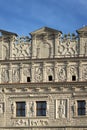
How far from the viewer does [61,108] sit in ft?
104

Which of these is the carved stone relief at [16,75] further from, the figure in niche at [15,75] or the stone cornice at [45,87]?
the stone cornice at [45,87]

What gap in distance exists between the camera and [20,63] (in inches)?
1297

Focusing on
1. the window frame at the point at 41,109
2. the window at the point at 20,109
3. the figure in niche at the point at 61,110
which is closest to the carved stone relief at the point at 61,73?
the figure in niche at the point at 61,110

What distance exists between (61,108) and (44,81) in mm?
1928

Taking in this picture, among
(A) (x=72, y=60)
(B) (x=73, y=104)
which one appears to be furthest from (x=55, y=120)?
(A) (x=72, y=60)

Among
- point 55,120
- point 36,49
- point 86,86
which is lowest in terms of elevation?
point 55,120

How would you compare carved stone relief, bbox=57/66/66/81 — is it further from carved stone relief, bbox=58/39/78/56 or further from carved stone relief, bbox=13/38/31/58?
carved stone relief, bbox=13/38/31/58

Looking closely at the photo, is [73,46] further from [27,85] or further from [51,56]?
[27,85]

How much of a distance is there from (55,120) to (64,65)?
3308mm

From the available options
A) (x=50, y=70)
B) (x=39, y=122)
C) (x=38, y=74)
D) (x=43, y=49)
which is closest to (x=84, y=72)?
(x=50, y=70)

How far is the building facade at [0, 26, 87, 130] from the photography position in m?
31.7

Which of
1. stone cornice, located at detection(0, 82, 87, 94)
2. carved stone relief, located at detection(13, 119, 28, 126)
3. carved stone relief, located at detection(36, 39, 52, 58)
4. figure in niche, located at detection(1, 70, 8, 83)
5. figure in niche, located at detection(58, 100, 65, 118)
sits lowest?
carved stone relief, located at detection(13, 119, 28, 126)

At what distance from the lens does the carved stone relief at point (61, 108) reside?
31.7 metres

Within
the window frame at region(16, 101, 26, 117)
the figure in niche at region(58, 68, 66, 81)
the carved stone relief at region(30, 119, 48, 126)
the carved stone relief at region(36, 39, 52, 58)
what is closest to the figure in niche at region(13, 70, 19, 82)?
the window frame at region(16, 101, 26, 117)
